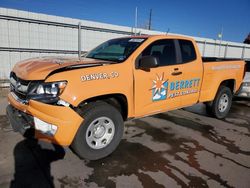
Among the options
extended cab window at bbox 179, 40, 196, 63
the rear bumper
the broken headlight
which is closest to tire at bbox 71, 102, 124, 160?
the rear bumper

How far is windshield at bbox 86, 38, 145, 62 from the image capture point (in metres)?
3.87

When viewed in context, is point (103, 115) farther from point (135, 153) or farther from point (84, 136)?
point (135, 153)

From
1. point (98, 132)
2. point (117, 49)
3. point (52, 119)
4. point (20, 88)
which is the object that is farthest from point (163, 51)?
point (20, 88)

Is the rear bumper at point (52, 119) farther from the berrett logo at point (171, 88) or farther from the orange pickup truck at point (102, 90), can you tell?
the berrett logo at point (171, 88)

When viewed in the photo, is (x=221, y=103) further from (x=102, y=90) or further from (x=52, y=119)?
(x=52, y=119)

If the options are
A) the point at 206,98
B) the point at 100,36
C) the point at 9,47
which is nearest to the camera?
the point at 206,98

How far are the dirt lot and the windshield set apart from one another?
1.57 meters

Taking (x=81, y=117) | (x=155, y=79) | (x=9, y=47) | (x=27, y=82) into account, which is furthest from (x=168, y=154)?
(x=9, y=47)

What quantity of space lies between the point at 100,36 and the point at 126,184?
28.6 ft

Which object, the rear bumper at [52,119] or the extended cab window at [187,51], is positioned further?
the extended cab window at [187,51]

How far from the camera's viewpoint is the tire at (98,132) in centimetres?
315

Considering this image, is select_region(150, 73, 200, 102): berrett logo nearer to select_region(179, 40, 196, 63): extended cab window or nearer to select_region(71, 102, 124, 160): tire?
select_region(179, 40, 196, 63): extended cab window

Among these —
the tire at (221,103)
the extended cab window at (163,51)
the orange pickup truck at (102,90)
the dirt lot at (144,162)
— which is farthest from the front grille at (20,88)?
the tire at (221,103)

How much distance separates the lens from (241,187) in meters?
2.89
